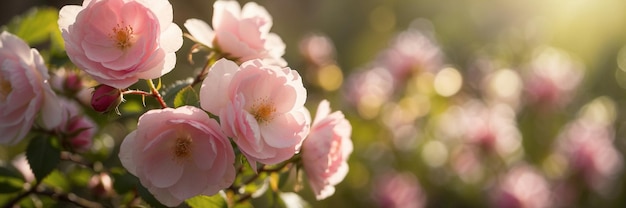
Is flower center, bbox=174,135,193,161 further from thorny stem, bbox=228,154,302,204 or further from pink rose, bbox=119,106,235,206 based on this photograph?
thorny stem, bbox=228,154,302,204

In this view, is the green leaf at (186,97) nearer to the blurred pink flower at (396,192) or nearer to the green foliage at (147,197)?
the green foliage at (147,197)

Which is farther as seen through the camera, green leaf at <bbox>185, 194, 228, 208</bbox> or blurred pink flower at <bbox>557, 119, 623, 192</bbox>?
blurred pink flower at <bbox>557, 119, 623, 192</bbox>

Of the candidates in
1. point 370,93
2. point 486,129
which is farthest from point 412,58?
point 486,129

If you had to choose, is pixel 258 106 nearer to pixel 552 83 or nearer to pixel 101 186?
pixel 101 186

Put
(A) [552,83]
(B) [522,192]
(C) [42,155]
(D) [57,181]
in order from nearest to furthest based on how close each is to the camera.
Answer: (C) [42,155]
(D) [57,181]
(B) [522,192]
(A) [552,83]

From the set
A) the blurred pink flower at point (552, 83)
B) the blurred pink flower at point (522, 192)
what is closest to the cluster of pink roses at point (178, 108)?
the blurred pink flower at point (522, 192)

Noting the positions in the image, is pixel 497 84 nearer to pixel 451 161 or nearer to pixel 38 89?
pixel 451 161

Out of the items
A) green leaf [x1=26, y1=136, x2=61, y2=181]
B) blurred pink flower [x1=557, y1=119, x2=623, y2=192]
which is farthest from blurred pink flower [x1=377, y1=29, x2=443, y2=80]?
green leaf [x1=26, y1=136, x2=61, y2=181]
